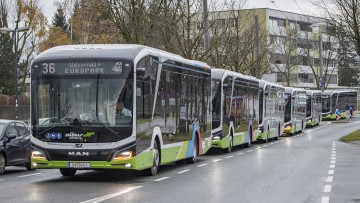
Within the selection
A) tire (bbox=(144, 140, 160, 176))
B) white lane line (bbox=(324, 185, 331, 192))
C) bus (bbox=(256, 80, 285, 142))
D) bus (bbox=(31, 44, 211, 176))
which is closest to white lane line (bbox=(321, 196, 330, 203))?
white lane line (bbox=(324, 185, 331, 192))

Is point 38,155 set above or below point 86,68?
below

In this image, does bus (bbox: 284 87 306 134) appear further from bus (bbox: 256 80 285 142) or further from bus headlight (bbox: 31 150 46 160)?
bus headlight (bbox: 31 150 46 160)

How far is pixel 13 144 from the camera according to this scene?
2141 cm

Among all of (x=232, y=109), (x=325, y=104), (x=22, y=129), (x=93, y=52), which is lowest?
(x=325, y=104)

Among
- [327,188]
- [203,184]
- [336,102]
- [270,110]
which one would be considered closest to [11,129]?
[203,184]

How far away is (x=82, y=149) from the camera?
16.7 metres

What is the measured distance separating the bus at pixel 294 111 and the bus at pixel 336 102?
25058 mm

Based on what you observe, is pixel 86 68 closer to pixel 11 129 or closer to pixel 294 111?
pixel 11 129

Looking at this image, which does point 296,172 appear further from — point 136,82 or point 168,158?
point 136,82

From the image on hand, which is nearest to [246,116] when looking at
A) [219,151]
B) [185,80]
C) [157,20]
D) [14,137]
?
[219,151]

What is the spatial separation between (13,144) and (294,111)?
113ft

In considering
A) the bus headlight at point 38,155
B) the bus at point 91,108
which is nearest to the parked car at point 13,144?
the bus headlight at point 38,155

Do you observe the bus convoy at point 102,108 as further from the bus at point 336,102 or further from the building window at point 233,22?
the bus at point 336,102

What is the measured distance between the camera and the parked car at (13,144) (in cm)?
2091
